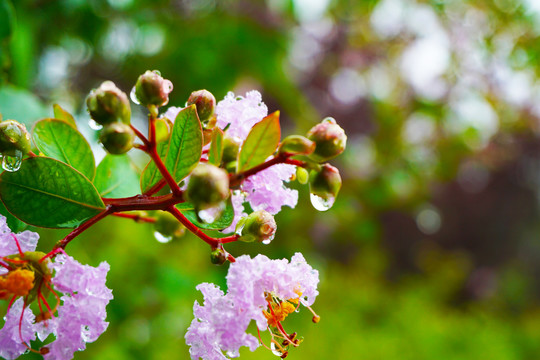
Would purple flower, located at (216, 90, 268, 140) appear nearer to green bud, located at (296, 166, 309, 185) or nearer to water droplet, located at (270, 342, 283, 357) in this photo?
green bud, located at (296, 166, 309, 185)

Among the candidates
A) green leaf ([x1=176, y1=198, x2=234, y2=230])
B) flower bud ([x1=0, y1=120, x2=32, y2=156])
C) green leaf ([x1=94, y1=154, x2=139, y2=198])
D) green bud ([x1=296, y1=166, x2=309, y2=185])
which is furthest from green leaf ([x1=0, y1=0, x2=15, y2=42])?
green bud ([x1=296, y1=166, x2=309, y2=185])

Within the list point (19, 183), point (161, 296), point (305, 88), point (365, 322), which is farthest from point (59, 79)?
point (365, 322)

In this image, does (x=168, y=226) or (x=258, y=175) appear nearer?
(x=258, y=175)

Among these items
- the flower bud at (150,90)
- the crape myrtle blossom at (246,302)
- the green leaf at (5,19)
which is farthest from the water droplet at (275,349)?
the green leaf at (5,19)

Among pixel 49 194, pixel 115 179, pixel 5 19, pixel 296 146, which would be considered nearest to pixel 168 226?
pixel 115 179

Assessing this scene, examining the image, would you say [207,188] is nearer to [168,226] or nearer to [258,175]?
[258,175]

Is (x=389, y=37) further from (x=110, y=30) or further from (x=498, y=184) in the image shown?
(x=498, y=184)
